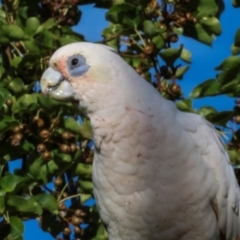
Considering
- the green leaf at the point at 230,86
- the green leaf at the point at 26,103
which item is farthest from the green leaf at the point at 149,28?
the green leaf at the point at 26,103

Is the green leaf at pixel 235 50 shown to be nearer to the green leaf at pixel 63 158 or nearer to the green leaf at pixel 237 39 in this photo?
the green leaf at pixel 237 39

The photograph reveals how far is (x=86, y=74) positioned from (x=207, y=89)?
0.38m

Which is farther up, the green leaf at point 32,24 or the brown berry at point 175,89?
the green leaf at point 32,24

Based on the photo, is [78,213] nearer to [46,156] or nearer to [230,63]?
[46,156]

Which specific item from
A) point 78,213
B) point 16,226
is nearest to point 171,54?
point 78,213

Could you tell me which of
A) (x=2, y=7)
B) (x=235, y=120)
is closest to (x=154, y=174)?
(x=235, y=120)

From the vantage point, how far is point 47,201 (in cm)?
326

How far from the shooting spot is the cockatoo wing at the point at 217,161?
3.26 meters

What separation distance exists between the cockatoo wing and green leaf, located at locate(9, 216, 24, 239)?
0.48 m

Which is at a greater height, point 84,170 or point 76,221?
point 84,170

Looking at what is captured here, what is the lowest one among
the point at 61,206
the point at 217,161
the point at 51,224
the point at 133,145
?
the point at 51,224

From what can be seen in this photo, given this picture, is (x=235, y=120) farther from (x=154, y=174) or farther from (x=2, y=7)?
(x=2, y=7)

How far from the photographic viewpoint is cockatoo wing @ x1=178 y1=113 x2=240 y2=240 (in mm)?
3260

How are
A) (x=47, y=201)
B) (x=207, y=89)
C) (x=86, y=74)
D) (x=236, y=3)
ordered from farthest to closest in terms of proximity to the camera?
(x=236, y=3)
(x=207, y=89)
(x=47, y=201)
(x=86, y=74)
